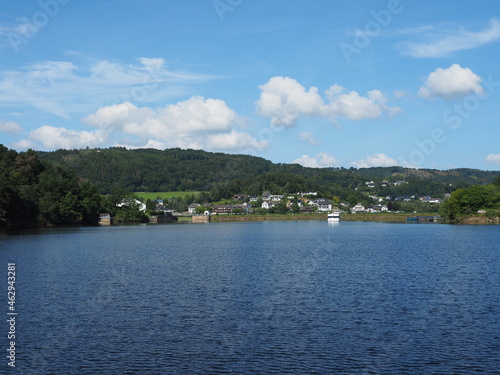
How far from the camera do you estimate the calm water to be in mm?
18734

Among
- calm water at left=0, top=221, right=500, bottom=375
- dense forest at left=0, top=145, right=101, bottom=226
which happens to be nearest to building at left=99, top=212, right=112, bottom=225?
dense forest at left=0, top=145, right=101, bottom=226

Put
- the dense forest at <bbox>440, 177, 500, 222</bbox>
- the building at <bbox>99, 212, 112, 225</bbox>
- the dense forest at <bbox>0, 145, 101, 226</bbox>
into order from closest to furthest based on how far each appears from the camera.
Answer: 1. the dense forest at <bbox>0, 145, 101, 226</bbox>
2. the dense forest at <bbox>440, 177, 500, 222</bbox>
3. the building at <bbox>99, 212, 112, 225</bbox>

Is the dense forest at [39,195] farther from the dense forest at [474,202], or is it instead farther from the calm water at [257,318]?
the dense forest at [474,202]

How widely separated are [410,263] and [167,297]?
1012 inches

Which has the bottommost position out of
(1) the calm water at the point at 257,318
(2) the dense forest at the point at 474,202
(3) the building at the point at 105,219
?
(1) the calm water at the point at 257,318

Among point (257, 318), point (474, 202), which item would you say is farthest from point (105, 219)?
point (257, 318)

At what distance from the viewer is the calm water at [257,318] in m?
18.7

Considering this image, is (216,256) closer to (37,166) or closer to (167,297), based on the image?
(167,297)

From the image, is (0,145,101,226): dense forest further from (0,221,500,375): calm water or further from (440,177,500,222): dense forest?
(440,177,500,222): dense forest

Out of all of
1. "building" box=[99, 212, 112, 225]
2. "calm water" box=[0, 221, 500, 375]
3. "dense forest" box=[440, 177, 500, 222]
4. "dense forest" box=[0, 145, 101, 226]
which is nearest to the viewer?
"calm water" box=[0, 221, 500, 375]

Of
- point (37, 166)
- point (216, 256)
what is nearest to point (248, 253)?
point (216, 256)

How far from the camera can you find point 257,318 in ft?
82.6

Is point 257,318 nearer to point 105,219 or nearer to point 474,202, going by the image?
point 474,202

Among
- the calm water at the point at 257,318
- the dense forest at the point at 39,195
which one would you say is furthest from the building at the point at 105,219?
the calm water at the point at 257,318
